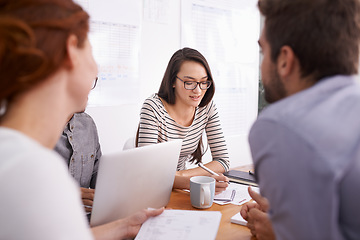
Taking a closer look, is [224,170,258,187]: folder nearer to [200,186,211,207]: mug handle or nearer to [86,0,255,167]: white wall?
[200,186,211,207]: mug handle

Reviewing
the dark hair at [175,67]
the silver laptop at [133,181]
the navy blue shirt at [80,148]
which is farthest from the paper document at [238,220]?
the dark hair at [175,67]

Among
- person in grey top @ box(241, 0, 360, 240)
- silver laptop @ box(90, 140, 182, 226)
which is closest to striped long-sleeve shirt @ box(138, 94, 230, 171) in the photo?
silver laptop @ box(90, 140, 182, 226)

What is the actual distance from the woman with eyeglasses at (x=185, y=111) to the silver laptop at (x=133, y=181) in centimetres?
64

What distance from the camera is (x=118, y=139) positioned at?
326 cm

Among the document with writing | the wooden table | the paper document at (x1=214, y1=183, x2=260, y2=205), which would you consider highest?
the document with writing

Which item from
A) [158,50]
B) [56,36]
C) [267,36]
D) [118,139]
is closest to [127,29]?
[158,50]

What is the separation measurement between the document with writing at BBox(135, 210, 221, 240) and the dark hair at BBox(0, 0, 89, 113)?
24.6 inches

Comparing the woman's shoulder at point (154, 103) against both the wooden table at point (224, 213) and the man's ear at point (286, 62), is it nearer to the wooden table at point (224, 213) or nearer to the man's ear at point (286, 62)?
the wooden table at point (224, 213)

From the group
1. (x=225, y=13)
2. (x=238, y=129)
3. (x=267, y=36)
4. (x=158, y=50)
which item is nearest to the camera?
(x=267, y=36)

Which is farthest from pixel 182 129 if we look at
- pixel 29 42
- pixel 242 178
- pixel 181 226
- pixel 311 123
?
pixel 29 42

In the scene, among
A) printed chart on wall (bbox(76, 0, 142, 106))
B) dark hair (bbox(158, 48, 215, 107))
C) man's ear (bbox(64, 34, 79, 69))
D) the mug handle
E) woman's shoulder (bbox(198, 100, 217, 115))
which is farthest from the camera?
printed chart on wall (bbox(76, 0, 142, 106))

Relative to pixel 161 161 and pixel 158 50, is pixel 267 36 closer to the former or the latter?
pixel 161 161

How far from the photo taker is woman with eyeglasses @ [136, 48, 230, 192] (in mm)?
1960

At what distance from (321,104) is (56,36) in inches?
22.6
